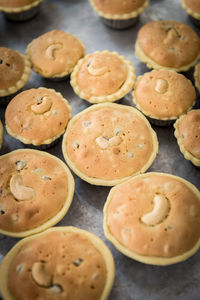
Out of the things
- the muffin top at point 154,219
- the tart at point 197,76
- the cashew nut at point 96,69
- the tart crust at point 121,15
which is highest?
the tart crust at point 121,15

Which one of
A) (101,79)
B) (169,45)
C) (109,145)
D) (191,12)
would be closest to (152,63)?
(169,45)

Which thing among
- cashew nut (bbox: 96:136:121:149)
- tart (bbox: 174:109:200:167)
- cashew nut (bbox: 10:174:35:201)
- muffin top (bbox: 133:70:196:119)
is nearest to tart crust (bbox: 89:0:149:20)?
muffin top (bbox: 133:70:196:119)

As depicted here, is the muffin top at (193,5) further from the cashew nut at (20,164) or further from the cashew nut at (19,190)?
the cashew nut at (19,190)

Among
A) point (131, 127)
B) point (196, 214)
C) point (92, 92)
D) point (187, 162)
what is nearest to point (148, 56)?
point (92, 92)

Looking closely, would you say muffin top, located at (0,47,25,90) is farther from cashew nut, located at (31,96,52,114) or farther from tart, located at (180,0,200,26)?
tart, located at (180,0,200,26)

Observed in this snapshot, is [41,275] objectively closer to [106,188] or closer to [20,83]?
[106,188]

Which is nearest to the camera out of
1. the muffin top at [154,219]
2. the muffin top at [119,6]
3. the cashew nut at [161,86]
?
the muffin top at [154,219]

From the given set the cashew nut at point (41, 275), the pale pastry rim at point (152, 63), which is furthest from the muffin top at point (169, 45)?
the cashew nut at point (41, 275)
